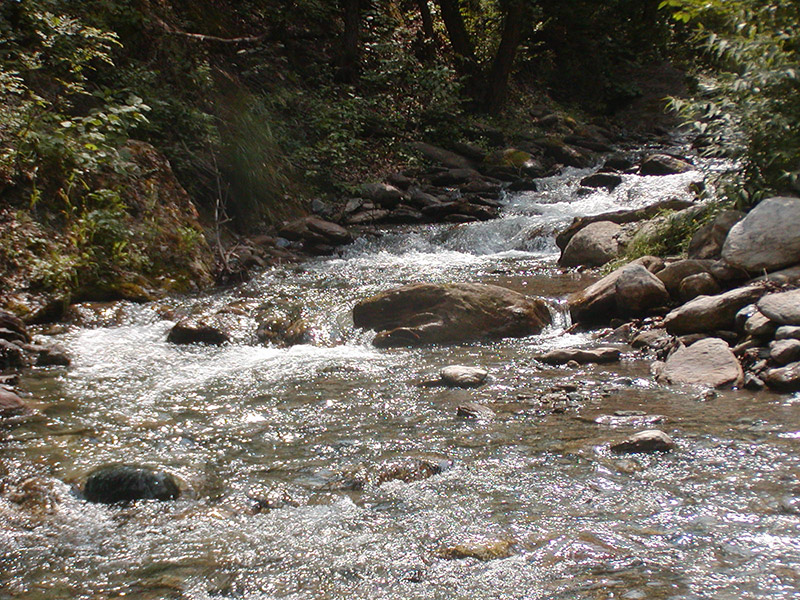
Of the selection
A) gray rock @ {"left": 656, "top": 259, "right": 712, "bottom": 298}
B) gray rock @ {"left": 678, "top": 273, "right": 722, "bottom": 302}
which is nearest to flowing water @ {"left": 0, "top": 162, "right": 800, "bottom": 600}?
gray rock @ {"left": 678, "top": 273, "right": 722, "bottom": 302}

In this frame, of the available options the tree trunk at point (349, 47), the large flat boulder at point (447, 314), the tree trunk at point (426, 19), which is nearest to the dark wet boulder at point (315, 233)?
the large flat boulder at point (447, 314)

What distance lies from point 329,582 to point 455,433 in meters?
1.78

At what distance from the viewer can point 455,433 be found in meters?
4.53

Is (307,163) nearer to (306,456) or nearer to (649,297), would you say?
(649,297)

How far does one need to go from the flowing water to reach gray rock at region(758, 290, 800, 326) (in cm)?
88

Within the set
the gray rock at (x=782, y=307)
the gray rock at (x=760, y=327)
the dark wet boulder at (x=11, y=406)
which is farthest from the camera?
the gray rock at (x=760, y=327)

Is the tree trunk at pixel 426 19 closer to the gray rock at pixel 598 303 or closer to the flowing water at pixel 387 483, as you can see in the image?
the gray rock at pixel 598 303

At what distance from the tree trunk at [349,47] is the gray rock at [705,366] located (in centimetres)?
1268

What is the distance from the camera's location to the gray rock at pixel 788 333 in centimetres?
526

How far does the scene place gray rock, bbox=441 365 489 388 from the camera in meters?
5.59

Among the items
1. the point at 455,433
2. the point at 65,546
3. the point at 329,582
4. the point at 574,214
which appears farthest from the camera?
the point at 574,214

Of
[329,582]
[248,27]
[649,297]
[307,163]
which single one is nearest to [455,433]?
[329,582]

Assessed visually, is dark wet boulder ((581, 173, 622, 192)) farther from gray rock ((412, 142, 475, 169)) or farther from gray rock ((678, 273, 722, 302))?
gray rock ((678, 273, 722, 302))

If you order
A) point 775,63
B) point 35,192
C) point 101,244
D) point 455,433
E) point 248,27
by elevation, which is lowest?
point 455,433
